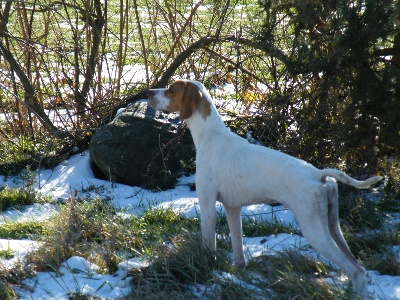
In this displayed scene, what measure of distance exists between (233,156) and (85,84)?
4181mm

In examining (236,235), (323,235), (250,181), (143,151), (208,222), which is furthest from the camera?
(143,151)

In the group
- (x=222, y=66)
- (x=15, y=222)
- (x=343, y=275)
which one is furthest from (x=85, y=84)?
(x=343, y=275)

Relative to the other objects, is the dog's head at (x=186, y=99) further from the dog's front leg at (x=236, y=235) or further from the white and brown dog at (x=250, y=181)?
the dog's front leg at (x=236, y=235)

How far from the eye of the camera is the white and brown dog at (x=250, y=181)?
4.22 meters

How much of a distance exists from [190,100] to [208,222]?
0.92 m

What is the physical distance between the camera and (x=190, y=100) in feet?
16.6

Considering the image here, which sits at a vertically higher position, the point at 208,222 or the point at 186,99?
the point at 186,99

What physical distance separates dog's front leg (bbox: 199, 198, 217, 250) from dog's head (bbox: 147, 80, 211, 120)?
2.22ft

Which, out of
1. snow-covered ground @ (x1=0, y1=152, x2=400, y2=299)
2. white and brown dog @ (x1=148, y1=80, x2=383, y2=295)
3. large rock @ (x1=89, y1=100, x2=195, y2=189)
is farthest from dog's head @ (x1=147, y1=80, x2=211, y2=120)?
large rock @ (x1=89, y1=100, x2=195, y2=189)

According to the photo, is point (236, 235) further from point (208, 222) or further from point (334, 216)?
point (334, 216)

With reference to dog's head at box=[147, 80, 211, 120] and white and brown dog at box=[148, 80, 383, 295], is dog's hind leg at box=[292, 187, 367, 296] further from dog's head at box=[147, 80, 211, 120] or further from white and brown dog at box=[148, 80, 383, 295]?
dog's head at box=[147, 80, 211, 120]

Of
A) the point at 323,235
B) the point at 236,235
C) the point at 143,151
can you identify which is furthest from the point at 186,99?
the point at 143,151

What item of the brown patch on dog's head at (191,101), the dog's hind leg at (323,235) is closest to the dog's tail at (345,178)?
the dog's hind leg at (323,235)

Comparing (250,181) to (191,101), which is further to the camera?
(191,101)
